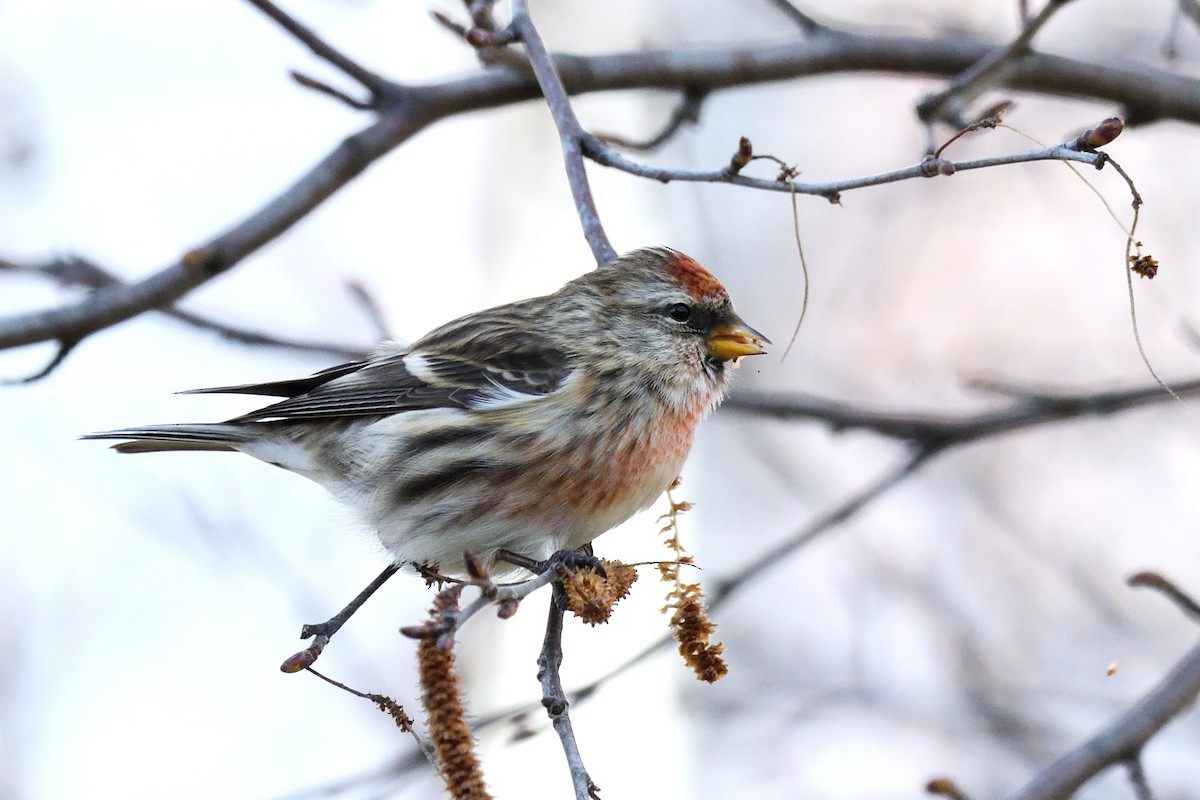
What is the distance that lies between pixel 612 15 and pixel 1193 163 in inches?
128

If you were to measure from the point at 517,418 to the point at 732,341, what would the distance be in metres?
0.52

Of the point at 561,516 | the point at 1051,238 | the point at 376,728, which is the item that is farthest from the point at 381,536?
the point at 1051,238

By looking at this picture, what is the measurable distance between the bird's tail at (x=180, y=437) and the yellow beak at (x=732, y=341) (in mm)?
1115

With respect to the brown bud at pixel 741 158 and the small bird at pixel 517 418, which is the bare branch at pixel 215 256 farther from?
the brown bud at pixel 741 158

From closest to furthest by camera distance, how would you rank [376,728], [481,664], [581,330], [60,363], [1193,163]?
[60,363]
[581,330]
[376,728]
[481,664]
[1193,163]

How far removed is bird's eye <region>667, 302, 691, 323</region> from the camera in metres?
2.97

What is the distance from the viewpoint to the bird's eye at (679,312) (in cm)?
297

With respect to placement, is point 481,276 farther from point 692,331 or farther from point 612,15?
point 692,331

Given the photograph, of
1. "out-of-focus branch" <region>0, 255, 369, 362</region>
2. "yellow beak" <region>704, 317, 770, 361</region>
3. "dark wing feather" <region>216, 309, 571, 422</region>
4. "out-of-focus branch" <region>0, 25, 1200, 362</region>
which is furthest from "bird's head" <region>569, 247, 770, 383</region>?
"out-of-focus branch" <region>0, 255, 369, 362</region>

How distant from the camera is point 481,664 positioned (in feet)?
20.6

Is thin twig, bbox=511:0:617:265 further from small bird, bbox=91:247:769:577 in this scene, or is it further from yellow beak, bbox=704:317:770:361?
yellow beak, bbox=704:317:770:361

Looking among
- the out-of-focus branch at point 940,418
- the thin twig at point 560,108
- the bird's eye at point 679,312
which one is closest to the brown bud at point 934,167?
the thin twig at point 560,108

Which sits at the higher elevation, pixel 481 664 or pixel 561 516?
pixel 561 516

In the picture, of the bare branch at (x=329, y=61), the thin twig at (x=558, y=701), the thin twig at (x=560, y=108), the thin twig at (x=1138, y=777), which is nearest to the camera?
the thin twig at (x=558, y=701)
